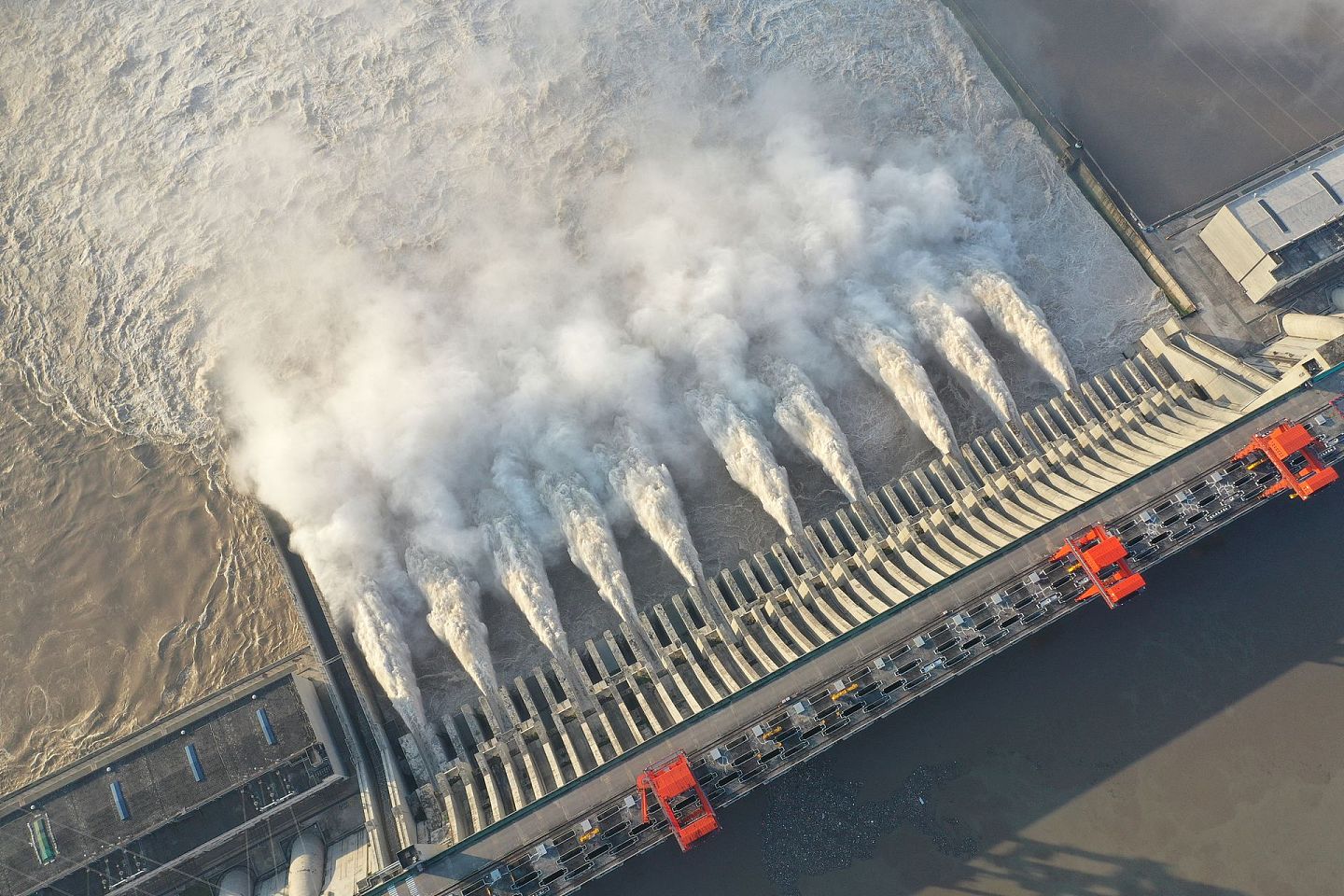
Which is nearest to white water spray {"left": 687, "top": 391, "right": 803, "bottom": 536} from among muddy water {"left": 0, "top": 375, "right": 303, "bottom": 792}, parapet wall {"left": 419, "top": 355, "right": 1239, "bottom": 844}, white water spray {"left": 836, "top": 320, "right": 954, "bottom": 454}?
parapet wall {"left": 419, "top": 355, "right": 1239, "bottom": 844}

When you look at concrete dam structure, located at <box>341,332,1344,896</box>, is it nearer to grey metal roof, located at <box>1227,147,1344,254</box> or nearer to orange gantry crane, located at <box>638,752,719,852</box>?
orange gantry crane, located at <box>638,752,719,852</box>

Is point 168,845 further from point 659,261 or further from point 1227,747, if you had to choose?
point 1227,747

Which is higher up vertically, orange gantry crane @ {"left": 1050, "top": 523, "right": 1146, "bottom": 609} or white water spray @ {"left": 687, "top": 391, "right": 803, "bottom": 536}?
white water spray @ {"left": 687, "top": 391, "right": 803, "bottom": 536}

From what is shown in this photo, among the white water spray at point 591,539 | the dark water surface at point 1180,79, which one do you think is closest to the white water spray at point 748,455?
the white water spray at point 591,539

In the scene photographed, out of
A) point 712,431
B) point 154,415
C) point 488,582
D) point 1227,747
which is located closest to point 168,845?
point 488,582

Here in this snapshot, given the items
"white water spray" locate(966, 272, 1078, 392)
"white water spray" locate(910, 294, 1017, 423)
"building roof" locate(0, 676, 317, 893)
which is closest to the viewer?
"building roof" locate(0, 676, 317, 893)

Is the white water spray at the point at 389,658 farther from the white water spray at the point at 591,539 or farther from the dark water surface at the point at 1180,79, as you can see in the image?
the dark water surface at the point at 1180,79

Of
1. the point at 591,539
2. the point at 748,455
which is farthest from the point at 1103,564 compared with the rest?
the point at 591,539
